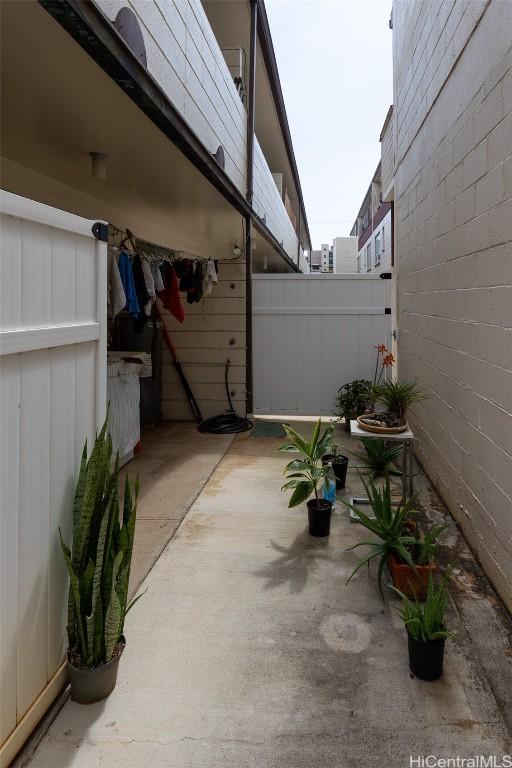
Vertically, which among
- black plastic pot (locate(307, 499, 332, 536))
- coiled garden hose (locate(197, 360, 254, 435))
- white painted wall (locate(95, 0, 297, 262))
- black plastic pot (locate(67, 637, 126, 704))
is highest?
white painted wall (locate(95, 0, 297, 262))

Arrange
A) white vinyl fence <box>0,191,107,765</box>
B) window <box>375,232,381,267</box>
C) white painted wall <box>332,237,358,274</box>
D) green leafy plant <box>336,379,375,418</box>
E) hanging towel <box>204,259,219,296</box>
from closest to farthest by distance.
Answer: white vinyl fence <box>0,191,107,765</box>, green leafy plant <box>336,379,375,418</box>, hanging towel <box>204,259,219,296</box>, window <box>375,232,381,267</box>, white painted wall <box>332,237,358,274</box>

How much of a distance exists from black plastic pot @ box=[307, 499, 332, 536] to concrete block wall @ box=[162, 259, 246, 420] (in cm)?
383

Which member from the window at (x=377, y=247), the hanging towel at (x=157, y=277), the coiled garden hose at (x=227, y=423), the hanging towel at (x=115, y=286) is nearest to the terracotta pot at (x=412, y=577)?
the hanging towel at (x=115, y=286)

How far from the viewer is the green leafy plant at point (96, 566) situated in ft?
5.66

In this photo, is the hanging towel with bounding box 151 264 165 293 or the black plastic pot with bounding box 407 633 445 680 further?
the hanging towel with bounding box 151 264 165 293

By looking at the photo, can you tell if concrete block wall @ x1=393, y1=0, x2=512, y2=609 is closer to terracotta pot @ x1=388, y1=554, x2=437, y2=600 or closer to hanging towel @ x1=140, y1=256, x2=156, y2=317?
terracotta pot @ x1=388, y1=554, x2=437, y2=600

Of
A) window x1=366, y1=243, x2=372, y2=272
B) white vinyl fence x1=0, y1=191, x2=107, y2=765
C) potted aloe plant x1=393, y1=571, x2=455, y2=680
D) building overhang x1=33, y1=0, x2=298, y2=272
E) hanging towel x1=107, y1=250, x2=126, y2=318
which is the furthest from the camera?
window x1=366, y1=243, x2=372, y2=272

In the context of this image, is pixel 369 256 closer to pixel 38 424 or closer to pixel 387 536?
pixel 387 536

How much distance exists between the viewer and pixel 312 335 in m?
7.12

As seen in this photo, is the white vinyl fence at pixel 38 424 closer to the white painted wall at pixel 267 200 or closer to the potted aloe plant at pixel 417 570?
the potted aloe plant at pixel 417 570

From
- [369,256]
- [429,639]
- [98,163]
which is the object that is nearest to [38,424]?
[429,639]

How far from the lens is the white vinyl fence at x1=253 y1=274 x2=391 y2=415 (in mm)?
7031

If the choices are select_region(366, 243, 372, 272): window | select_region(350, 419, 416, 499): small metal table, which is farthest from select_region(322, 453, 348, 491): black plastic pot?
select_region(366, 243, 372, 272): window

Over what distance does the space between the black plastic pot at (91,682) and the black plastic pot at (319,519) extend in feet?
5.36
